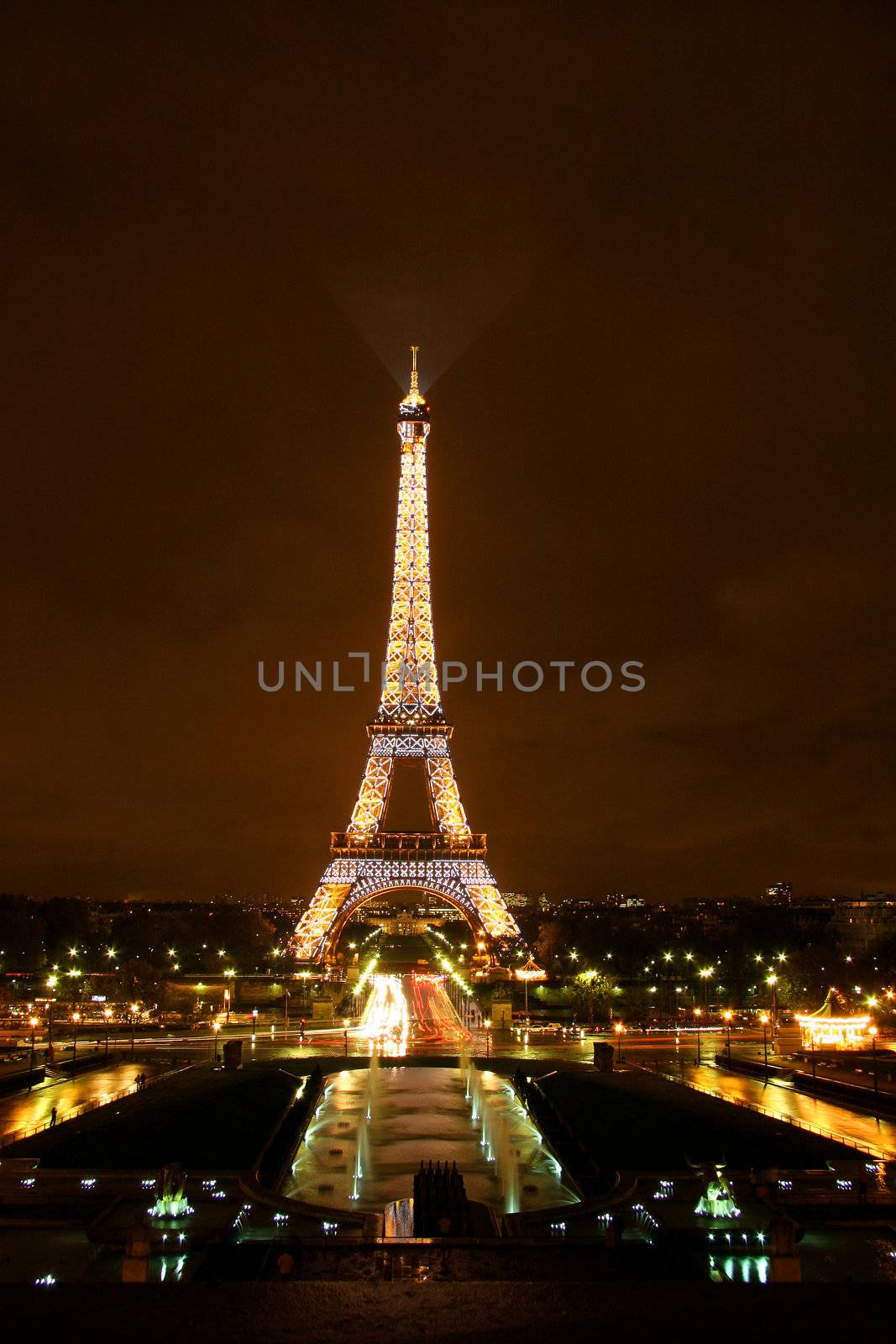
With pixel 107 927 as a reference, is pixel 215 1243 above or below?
below

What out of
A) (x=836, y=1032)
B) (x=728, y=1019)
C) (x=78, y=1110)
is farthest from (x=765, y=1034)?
(x=78, y=1110)

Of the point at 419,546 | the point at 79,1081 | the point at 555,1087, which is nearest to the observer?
the point at 555,1087

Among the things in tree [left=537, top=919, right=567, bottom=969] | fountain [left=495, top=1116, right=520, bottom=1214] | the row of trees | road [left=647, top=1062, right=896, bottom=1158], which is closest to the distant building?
tree [left=537, top=919, right=567, bottom=969]

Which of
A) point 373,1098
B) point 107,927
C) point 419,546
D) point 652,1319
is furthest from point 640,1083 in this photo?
point 107,927

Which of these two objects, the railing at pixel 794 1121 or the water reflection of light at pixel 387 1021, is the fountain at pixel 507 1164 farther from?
the water reflection of light at pixel 387 1021

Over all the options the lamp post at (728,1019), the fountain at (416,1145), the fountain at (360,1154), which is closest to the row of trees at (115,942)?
the lamp post at (728,1019)

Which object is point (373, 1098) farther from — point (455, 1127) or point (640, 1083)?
point (640, 1083)
